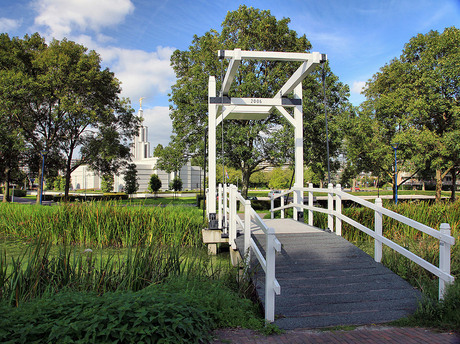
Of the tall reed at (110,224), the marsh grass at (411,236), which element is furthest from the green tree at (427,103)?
the tall reed at (110,224)

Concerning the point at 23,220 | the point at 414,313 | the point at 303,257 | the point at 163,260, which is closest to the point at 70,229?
the point at 23,220

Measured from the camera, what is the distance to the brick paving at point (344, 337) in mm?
3412

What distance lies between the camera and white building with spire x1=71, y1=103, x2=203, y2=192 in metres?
67.2

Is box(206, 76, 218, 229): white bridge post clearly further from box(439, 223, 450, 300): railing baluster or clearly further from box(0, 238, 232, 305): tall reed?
box(439, 223, 450, 300): railing baluster

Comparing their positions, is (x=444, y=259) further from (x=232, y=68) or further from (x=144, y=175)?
(x=144, y=175)

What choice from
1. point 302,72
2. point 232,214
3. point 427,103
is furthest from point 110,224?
point 427,103

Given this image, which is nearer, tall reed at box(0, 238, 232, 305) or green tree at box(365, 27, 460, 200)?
tall reed at box(0, 238, 232, 305)

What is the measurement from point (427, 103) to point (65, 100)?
24197 mm

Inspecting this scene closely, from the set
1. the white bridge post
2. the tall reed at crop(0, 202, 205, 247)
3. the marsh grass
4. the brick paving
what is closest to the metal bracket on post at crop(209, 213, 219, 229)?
the white bridge post

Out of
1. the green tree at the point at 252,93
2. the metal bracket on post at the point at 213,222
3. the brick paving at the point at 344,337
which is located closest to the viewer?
the brick paving at the point at 344,337

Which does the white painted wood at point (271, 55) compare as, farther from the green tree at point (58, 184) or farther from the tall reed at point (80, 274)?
the green tree at point (58, 184)

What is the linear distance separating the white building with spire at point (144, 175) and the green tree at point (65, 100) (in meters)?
22.9

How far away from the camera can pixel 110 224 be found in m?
9.75

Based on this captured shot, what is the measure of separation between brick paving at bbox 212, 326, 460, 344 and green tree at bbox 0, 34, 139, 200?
22.4 meters
